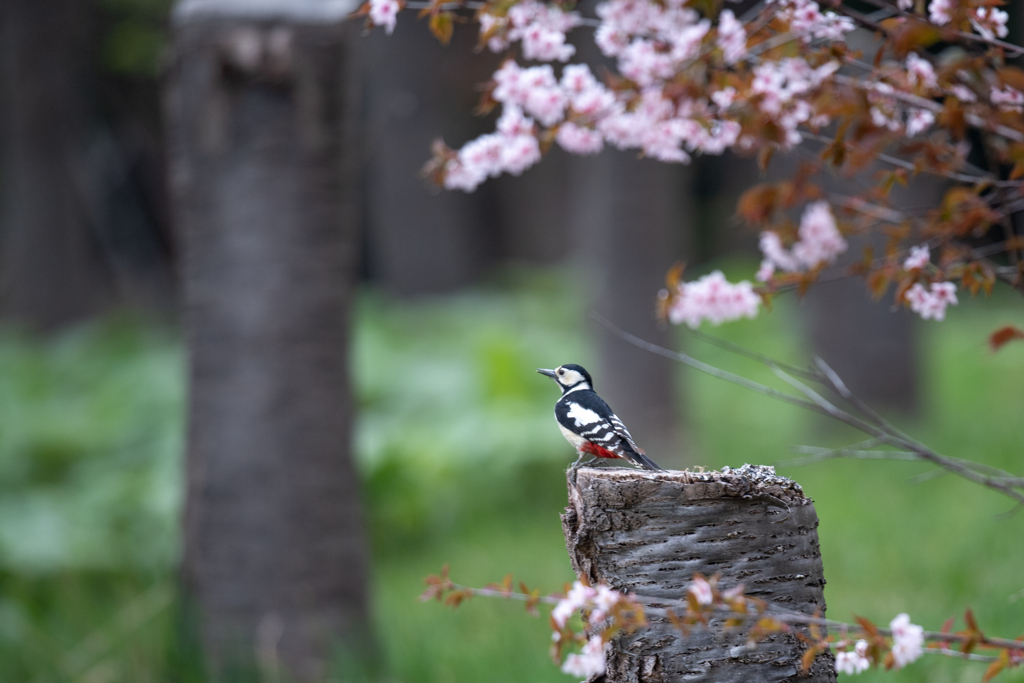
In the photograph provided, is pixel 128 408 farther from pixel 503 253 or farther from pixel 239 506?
pixel 503 253

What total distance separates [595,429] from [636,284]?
477cm

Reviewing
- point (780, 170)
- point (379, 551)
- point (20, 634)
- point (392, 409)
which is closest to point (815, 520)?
point (20, 634)

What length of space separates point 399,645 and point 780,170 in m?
7.08

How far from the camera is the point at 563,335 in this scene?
1062cm

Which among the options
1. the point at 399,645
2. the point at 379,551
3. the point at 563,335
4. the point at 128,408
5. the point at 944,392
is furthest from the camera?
the point at 563,335

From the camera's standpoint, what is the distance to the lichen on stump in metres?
1.81

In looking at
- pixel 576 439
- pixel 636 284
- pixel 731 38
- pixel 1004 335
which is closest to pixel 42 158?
pixel 636 284

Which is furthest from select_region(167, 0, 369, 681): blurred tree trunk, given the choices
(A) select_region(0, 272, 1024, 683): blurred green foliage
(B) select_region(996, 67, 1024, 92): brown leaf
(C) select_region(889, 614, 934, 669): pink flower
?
(C) select_region(889, 614, 934, 669): pink flower

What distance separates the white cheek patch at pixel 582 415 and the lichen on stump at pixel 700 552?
141mm

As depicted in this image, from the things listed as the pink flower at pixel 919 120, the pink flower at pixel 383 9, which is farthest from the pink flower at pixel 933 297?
the pink flower at pixel 383 9

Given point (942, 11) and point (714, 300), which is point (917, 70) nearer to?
point (942, 11)

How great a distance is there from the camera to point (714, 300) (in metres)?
2.58

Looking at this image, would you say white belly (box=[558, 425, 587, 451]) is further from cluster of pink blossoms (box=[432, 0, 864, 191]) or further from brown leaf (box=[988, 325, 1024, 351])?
brown leaf (box=[988, 325, 1024, 351])

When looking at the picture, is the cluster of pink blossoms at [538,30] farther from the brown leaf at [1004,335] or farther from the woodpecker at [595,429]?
the brown leaf at [1004,335]
